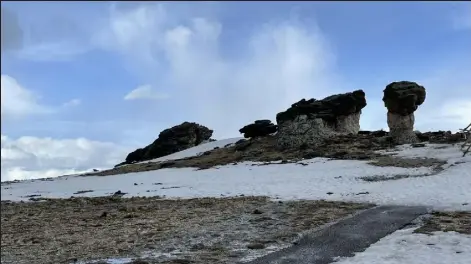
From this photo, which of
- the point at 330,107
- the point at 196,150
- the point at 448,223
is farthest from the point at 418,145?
the point at 448,223

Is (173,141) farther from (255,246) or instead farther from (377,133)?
(255,246)

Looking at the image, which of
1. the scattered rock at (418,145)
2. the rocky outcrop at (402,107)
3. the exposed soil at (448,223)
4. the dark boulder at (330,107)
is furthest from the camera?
the dark boulder at (330,107)

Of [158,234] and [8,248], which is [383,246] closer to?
[158,234]

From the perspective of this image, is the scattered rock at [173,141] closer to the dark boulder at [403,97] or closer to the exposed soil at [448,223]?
the dark boulder at [403,97]

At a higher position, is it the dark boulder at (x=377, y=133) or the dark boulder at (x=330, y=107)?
the dark boulder at (x=330, y=107)

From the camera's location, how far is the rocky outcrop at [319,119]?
158 ft

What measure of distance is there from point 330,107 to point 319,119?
270 centimetres

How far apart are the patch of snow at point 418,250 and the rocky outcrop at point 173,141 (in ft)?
173

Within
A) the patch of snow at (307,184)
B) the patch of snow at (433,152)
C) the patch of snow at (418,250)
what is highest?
the patch of snow at (433,152)

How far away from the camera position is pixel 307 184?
1159 inches

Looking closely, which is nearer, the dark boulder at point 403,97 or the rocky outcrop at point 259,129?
the dark boulder at point 403,97

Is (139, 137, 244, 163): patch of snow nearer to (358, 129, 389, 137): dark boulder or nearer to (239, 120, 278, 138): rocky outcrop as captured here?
(239, 120, 278, 138): rocky outcrop

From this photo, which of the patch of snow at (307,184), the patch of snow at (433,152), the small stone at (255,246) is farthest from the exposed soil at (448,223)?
the patch of snow at (433,152)

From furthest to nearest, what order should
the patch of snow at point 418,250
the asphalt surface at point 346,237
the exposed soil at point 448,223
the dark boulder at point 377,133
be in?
the dark boulder at point 377,133
the exposed soil at point 448,223
the asphalt surface at point 346,237
the patch of snow at point 418,250
